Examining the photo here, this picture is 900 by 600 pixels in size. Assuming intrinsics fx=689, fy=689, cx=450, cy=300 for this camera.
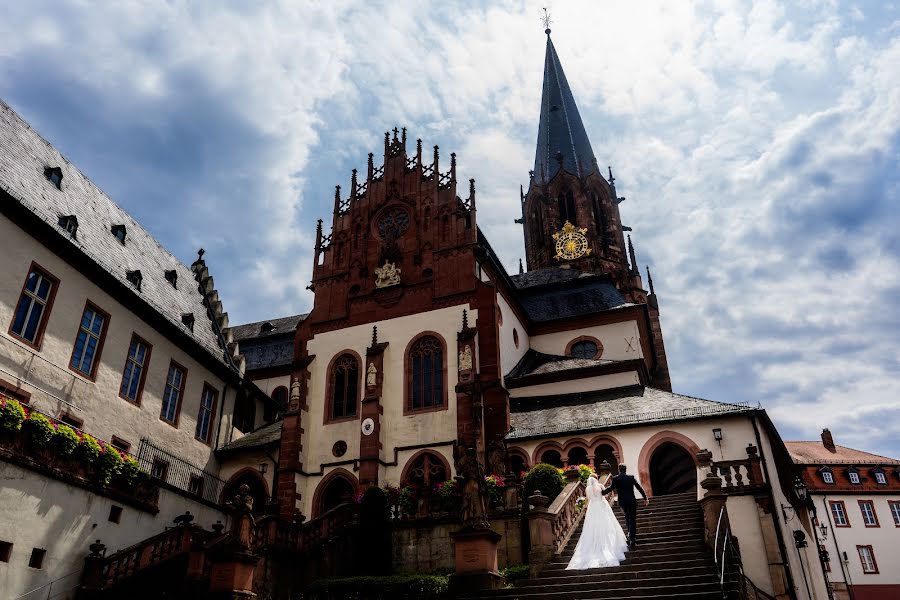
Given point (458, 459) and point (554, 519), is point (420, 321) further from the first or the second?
point (554, 519)

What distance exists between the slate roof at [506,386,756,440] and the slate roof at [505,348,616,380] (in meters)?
1.60

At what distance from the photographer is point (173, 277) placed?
3281 cm

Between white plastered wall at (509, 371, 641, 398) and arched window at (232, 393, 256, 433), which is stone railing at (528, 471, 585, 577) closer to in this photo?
white plastered wall at (509, 371, 641, 398)

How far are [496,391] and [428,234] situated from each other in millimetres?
9215

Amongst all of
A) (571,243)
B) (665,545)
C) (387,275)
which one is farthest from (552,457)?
(571,243)

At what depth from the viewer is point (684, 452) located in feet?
89.2

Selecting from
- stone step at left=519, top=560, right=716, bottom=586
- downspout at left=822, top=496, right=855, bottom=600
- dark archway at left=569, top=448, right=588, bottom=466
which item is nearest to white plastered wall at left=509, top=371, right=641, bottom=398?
dark archway at left=569, top=448, right=588, bottom=466

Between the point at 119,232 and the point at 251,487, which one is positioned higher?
the point at 119,232

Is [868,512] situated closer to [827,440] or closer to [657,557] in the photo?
[827,440]

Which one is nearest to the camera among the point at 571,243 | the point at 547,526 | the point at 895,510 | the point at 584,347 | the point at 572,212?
the point at 547,526

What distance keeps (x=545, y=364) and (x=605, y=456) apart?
837 cm

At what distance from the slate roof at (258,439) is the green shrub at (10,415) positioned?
1424 centimetres

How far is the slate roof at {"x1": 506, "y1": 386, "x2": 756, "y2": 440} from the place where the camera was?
1049 inches

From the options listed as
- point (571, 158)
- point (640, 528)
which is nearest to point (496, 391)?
point (640, 528)
